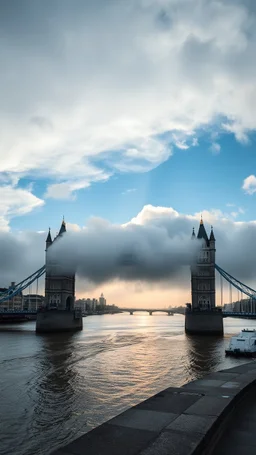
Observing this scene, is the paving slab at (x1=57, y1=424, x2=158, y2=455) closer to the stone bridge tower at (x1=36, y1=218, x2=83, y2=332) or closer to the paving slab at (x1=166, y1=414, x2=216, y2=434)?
the paving slab at (x1=166, y1=414, x2=216, y2=434)

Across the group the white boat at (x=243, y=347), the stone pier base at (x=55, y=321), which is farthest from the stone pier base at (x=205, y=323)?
the white boat at (x=243, y=347)

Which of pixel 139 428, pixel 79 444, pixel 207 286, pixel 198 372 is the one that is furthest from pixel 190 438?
pixel 207 286

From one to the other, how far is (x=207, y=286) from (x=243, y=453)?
8715 centimetres

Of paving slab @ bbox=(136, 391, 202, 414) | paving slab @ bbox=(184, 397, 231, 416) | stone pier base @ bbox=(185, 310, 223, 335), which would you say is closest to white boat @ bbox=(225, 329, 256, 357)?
paving slab @ bbox=(136, 391, 202, 414)

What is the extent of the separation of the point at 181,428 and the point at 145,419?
909mm

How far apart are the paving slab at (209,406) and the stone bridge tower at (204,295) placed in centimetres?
7261

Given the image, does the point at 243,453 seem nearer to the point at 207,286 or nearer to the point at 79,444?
the point at 79,444

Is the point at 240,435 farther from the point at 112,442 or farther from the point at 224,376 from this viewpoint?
the point at 224,376

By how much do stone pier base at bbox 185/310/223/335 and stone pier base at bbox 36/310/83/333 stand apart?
2579 centimetres

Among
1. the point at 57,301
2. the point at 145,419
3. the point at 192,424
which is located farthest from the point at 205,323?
the point at 192,424

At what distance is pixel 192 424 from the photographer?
7.07 m

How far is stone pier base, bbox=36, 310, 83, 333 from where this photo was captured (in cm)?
8162

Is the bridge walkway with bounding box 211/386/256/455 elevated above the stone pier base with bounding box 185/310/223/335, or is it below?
above

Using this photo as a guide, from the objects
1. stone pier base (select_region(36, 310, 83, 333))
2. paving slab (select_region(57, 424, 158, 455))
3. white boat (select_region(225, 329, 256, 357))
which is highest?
paving slab (select_region(57, 424, 158, 455))
